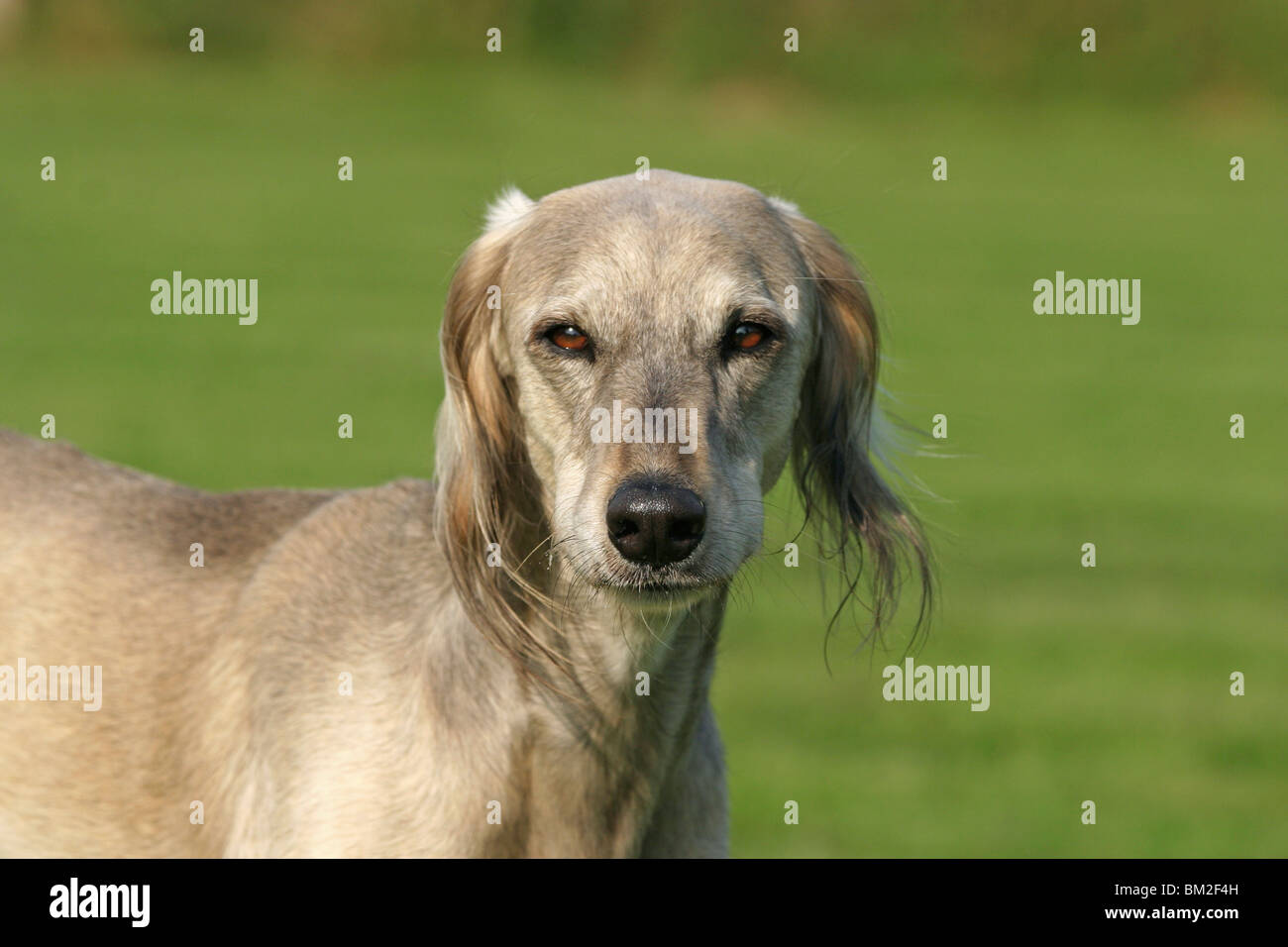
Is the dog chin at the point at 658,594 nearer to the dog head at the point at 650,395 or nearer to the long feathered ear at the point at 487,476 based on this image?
the dog head at the point at 650,395

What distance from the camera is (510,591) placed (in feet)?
18.5

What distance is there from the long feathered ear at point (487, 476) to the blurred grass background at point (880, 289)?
25cm

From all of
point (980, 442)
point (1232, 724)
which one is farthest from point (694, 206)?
point (980, 442)

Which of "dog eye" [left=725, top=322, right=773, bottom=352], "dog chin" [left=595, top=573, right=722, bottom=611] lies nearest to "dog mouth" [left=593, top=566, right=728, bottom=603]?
"dog chin" [left=595, top=573, right=722, bottom=611]

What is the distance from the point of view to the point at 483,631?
5488 mm

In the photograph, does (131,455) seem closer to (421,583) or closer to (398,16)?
(421,583)

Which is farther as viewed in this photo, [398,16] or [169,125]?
[398,16]

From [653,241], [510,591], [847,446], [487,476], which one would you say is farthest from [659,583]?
[847,446]

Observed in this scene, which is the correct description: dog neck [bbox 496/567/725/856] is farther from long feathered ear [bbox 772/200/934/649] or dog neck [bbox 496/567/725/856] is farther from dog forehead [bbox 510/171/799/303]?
dog forehead [bbox 510/171/799/303]

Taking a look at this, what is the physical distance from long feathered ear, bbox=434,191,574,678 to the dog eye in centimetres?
72

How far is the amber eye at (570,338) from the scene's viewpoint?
543 cm

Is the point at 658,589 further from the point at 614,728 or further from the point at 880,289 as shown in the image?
the point at 880,289

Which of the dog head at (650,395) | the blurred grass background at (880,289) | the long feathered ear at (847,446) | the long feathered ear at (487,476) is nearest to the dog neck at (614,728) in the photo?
the long feathered ear at (487,476)

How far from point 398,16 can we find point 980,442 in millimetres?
29453
